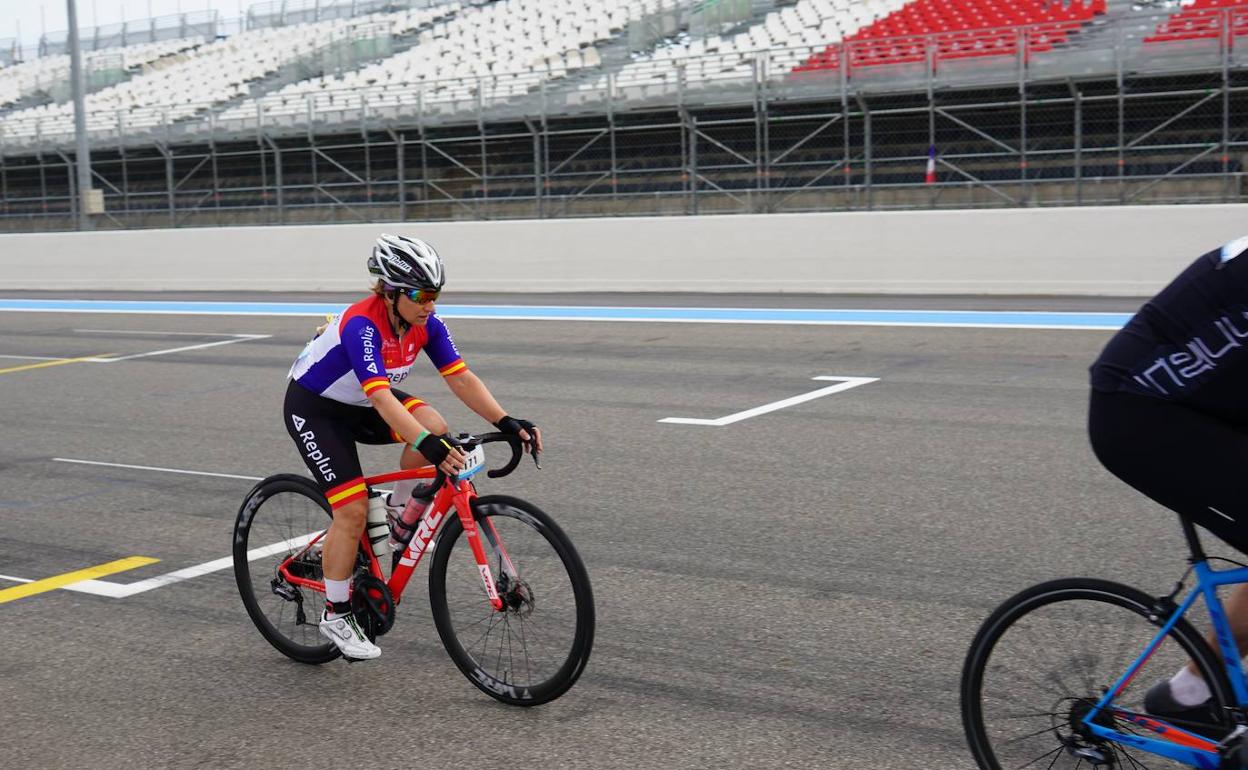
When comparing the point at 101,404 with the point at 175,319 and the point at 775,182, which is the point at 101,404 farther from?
the point at 775,182

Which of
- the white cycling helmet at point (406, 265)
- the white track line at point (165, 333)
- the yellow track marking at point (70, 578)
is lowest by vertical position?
the white track line at point (165, 333)

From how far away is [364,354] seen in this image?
4.74 meters

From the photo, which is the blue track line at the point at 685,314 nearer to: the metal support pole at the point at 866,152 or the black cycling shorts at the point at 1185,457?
the metal support pole at the point at 866,152

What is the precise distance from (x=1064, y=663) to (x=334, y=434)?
2.71m

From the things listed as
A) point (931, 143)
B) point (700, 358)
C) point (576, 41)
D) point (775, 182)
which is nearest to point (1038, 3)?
point (931, 143)

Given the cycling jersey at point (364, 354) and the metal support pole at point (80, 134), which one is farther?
the metal support pole at point (80, 134)

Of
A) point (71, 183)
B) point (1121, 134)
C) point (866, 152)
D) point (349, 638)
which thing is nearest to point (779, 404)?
point (349, 638)

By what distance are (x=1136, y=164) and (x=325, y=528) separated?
22.5m

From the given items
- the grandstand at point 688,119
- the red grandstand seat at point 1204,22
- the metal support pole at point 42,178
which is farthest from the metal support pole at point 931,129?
the metal support pole at point 42,178

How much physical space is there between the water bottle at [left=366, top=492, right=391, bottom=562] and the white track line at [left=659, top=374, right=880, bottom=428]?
17.4 feet

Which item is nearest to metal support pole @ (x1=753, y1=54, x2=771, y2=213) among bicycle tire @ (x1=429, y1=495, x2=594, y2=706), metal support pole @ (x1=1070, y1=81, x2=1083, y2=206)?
metal support pole @ (x1=1070, y1=81, x2=1083, y2=206)

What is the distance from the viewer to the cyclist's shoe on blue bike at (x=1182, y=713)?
10.9 ft

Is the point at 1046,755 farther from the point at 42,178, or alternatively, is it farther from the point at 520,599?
the point at 42,178

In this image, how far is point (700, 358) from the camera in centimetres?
1390
